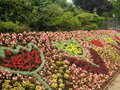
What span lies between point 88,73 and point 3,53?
270 centimetres

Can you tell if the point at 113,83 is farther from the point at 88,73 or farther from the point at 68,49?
the point at 68,49

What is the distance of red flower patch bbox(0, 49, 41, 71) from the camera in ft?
18.0

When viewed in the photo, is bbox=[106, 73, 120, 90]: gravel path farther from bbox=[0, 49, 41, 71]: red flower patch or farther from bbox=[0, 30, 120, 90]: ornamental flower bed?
bbox=[0, 49, 41, 71]: red flower patch

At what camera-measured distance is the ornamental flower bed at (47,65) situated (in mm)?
5156

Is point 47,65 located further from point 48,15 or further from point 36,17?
point 48,15

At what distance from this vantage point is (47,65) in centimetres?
625

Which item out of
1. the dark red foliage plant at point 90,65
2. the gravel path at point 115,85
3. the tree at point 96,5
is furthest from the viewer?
the tree at point 96,5

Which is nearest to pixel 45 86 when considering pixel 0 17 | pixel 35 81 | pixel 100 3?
pixel 35 81

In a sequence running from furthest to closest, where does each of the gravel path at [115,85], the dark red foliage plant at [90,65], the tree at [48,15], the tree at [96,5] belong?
the tree at [96,5] < the tree at [48,15] < the dark red foliage plant at [90,65] < the gravel path at [115,85]

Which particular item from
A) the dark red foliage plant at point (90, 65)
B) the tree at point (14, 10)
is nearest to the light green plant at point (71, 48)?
the dark red foliage plant at point (90, 65)

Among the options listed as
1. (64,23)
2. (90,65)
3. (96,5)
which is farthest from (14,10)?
(96,5)

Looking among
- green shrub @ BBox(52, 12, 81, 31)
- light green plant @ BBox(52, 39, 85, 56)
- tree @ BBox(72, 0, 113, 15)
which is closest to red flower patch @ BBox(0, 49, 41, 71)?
light green plant @ BBox(52, 39, 85, 56)

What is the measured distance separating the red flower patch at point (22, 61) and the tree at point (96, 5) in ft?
106

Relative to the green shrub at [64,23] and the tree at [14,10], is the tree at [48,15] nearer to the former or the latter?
the green shrub at [64,23]
